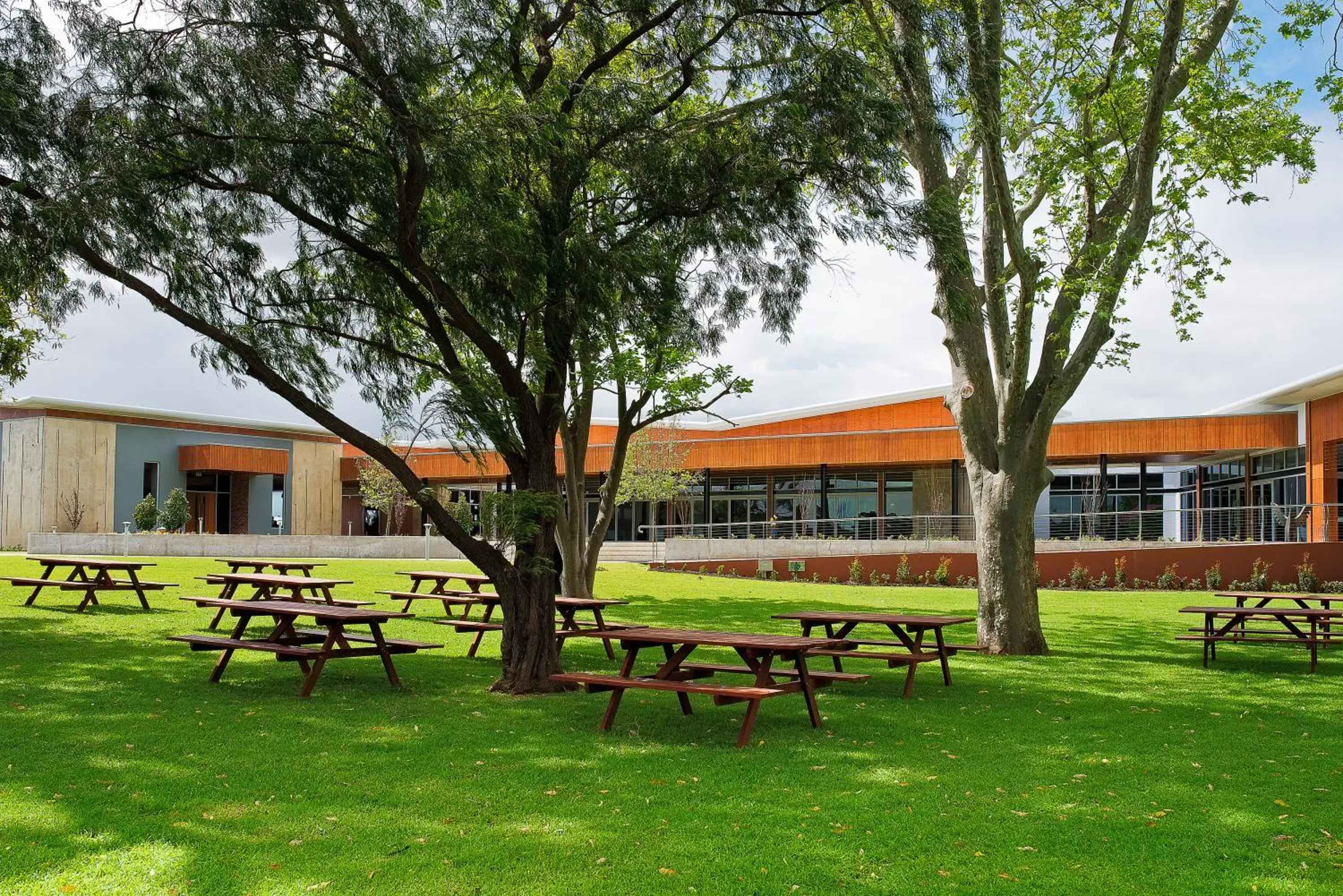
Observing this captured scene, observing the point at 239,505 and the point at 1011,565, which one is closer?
the point at 1011,565

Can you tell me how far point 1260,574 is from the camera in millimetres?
25125

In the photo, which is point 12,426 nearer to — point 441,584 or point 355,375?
point 441,584

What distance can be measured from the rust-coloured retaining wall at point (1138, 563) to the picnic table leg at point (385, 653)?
20991 millimetres

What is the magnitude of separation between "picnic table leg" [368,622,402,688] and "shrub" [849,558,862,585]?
20.4m

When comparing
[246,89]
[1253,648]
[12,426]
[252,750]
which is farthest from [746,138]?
[12,426]

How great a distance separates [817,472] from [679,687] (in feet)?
113

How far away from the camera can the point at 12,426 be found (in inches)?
1491

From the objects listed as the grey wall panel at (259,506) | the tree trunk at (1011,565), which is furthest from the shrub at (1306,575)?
the grey wall panel at (259,506)

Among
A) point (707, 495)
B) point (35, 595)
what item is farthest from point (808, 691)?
point (707, 495)

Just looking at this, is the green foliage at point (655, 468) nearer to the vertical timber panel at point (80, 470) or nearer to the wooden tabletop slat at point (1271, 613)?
the vertical timber panel at point (80, 470)

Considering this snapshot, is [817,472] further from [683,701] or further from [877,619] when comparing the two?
[683,701]

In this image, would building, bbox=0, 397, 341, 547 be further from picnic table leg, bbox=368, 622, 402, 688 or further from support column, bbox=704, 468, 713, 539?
picnic table leg, bbox=368, 622, 402, 688

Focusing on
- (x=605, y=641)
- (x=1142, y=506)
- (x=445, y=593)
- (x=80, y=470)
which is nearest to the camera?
(x=605, y=641)

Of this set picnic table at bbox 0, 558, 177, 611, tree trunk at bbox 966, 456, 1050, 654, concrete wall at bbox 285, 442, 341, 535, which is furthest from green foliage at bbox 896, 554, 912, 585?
concrete wall at bbox 285, 442, 341, 535
